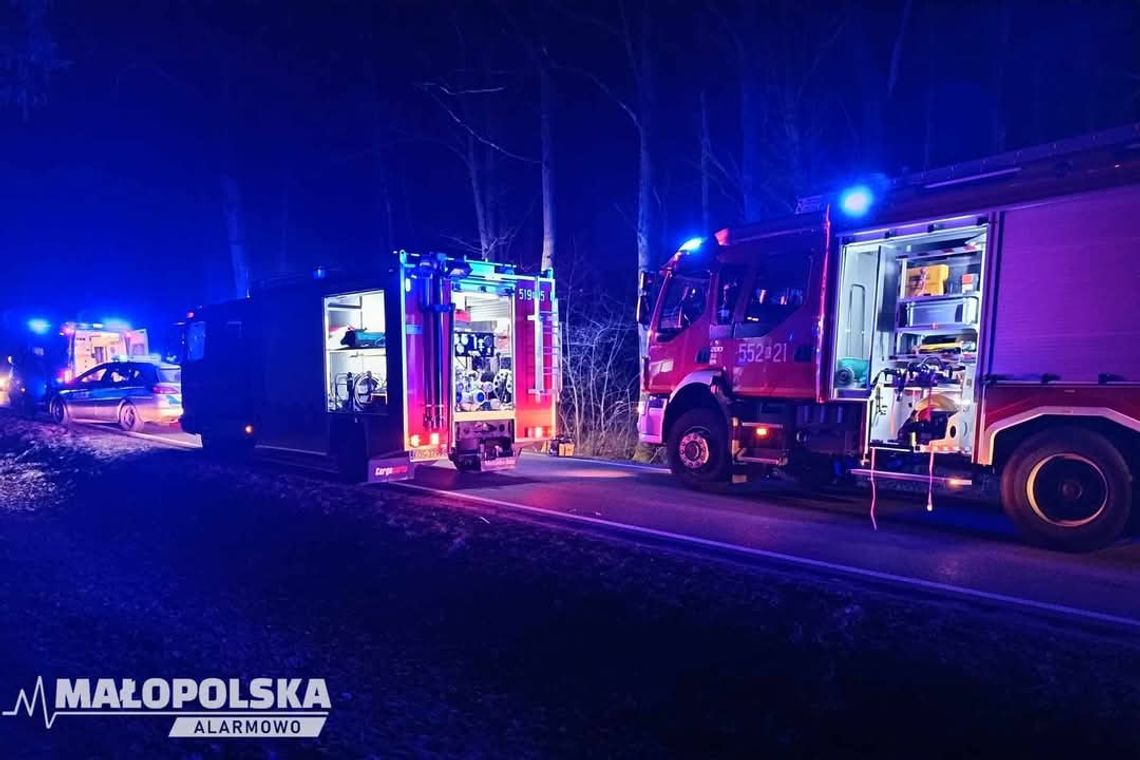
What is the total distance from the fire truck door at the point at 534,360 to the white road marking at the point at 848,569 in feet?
7.36

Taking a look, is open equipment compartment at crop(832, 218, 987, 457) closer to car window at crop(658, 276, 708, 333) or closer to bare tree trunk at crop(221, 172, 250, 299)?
car window at crop(658, 276, 708, 333)

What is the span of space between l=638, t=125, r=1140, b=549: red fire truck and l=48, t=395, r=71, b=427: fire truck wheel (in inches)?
600

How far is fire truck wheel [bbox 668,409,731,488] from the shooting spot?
10102 millimetres

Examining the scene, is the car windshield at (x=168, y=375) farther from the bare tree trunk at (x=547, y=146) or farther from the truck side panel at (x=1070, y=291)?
the truck side panel at (x=1070, y=291)

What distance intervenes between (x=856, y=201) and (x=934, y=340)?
1714 millimetres

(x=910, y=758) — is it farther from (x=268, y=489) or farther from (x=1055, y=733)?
(x=268, y=489)

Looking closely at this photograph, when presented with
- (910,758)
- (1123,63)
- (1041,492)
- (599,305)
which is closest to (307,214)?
(599,305)

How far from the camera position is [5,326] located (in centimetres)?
4394

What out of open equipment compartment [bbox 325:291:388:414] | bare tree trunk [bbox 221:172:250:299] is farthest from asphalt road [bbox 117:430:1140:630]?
bare tree trunk [bbox 221:172:250:299]

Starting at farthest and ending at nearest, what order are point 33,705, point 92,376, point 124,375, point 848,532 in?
point 92,376, point 124,375, point 848,532, point 33,705

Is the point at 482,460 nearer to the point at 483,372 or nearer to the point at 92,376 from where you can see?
the point at 483,372

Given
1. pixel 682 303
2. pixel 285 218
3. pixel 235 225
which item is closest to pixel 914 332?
pixel 682 303

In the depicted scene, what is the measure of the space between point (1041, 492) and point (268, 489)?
8.78 meters

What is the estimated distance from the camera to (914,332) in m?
8.72
